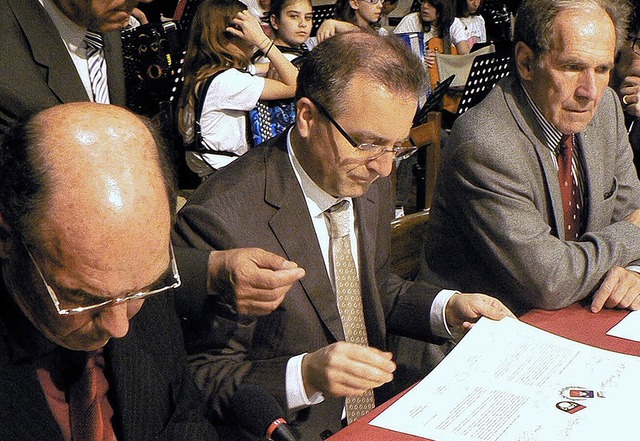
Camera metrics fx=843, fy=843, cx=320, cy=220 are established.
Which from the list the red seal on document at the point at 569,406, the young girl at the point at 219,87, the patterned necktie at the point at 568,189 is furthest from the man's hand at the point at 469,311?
the young girl at the point at 219,87

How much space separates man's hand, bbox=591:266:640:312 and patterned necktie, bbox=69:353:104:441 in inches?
49.8

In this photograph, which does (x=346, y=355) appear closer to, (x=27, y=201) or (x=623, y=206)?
(x=27, y=201)

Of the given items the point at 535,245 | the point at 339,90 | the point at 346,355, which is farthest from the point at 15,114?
the point at 535,245

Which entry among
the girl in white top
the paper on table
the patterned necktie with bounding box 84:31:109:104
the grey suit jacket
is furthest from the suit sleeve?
the girl in white top

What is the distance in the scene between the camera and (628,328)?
1.96 m

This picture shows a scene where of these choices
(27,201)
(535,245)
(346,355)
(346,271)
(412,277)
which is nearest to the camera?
(27,201)

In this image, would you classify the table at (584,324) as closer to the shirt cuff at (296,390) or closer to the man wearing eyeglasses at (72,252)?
the shirt cuff at (296,390)

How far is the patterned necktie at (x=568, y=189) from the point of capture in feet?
7.68

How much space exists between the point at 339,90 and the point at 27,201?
2.97ft

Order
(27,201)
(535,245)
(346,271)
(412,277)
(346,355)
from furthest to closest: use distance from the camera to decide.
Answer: (412,277) < (535,245) < (346,271) < (346,355) < (27,201)

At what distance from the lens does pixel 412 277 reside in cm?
250

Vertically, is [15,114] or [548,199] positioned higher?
[15,114]

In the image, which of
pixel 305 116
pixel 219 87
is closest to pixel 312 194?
pixel 305 116

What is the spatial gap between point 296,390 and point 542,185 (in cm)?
97
